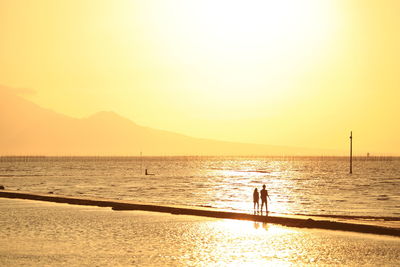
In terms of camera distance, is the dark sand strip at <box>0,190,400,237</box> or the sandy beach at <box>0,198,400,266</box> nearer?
the sandy beach at <box>0,198,400,266</box>

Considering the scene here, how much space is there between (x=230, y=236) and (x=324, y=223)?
4946mm

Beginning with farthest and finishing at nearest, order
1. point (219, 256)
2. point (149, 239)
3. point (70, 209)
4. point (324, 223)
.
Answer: point (70, 209) < point (324, 223) < point (149, 239) < point (219, 256)

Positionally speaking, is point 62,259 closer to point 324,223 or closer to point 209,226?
point 209,226

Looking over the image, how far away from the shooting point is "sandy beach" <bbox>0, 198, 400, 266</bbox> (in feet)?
60.8

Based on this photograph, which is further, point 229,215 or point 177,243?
point 229,215

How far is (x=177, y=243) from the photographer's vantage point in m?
22.6

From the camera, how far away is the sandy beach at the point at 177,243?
730 inches

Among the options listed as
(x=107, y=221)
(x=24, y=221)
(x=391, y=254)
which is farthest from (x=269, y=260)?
(x=24, y=221)

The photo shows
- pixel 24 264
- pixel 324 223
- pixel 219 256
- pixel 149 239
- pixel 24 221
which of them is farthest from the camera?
pixel 24 221

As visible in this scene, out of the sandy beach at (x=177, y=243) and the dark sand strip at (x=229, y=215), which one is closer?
the sandy beach at (x=177, y=243)

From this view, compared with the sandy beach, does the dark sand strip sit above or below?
above

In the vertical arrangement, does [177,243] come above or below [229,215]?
below

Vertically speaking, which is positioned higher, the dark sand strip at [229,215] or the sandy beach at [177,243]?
the dark sand strip at [229,215]

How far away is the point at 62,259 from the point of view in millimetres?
18656
